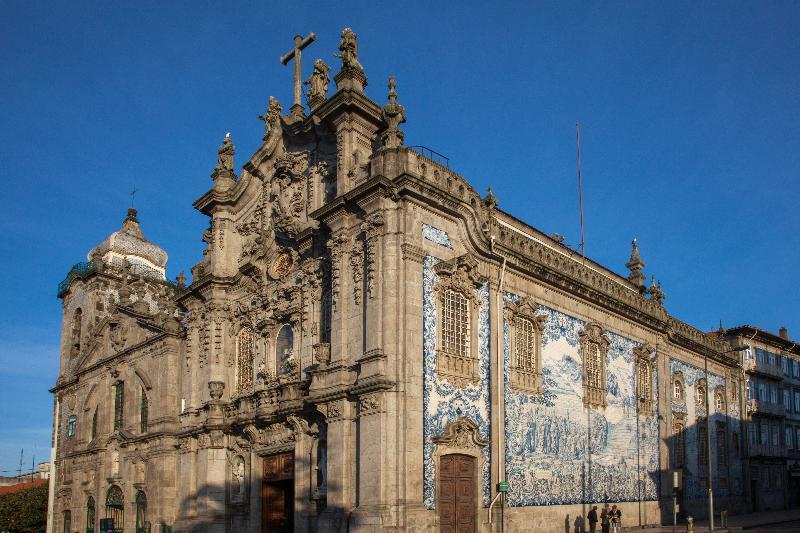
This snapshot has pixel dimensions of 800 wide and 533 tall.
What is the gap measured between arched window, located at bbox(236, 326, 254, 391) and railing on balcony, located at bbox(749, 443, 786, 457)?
99.1ft

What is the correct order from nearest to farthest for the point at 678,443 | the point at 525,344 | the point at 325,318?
the point at 325,318 → the point at 525,344 → the point at 678,443

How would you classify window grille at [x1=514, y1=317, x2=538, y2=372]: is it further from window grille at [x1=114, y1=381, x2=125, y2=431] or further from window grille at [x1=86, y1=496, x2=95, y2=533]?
window grille at [x1=86, y1=496, x2=95, y2=533]

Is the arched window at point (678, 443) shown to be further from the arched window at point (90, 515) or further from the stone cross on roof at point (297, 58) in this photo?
the arched window at point (90, 515)

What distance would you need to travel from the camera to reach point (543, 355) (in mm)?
24984

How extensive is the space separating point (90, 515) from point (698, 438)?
96.1 ft

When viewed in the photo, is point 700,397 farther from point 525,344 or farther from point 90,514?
point 90,514

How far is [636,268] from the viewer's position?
3888cm

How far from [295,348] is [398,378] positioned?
5.49m

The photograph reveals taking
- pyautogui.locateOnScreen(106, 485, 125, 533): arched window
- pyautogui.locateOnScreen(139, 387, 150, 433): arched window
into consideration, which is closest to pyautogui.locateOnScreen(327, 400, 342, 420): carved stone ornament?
pyautogui.locateOnScreen(139, 387, 150, 433): arched window

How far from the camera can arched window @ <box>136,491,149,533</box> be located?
101 feet

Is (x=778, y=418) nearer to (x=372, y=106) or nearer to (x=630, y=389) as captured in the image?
(x=630, y=389)

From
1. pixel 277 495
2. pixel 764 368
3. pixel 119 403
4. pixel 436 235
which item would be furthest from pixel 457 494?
pixel 764 368

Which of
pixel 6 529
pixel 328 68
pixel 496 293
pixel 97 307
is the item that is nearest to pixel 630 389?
pixel 496 293

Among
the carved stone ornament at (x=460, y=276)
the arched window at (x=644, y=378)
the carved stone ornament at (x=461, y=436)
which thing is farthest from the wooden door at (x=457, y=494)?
the arched window at (x=644, y=378)
